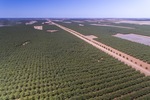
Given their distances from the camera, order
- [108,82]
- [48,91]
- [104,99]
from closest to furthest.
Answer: [104,99], [48,91], [108,82]

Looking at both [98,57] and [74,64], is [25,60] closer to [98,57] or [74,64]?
[74,64]

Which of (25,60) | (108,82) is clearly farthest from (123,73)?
(25,60)

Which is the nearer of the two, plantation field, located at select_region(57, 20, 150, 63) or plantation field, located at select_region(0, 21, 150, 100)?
plantation field, located at select_region(0, 21, 150, 100)

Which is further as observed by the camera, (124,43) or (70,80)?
(124,43)

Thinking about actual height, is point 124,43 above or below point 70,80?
above

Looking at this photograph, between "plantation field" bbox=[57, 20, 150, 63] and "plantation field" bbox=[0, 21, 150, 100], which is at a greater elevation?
"plantation field" bbox=[57, 20, 150, 63]

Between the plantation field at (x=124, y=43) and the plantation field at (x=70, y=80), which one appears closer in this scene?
the plantation field at (x=70, y=80)

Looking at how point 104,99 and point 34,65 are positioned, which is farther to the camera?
point 34,65

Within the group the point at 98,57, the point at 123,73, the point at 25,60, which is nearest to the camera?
the point at 123,73

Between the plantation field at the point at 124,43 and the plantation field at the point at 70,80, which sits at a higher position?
the plantation field at the point at 124,43

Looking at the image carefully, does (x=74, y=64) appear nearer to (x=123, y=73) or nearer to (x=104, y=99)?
(x=123, y=73)

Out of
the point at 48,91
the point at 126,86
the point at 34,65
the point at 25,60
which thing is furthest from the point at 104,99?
the point at 25,60
